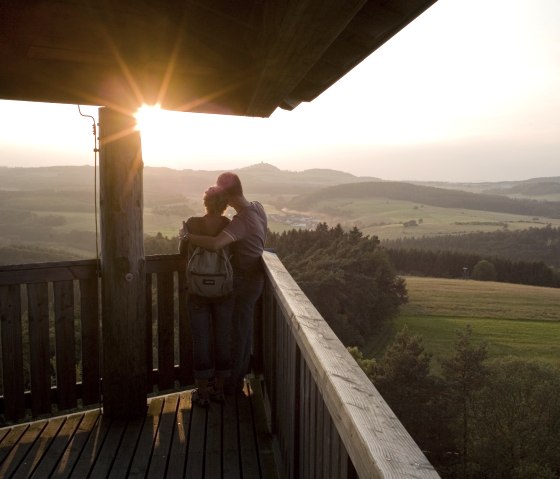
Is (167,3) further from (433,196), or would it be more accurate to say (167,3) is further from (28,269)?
(433,196)

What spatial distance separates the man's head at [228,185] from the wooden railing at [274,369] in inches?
22.3

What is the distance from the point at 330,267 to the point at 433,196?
120768mm

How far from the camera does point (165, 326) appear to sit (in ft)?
13.3

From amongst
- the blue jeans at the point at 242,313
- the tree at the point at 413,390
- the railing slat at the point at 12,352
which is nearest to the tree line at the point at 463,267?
the tree at the point at 413,390

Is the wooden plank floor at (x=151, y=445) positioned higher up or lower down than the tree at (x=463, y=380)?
higher up

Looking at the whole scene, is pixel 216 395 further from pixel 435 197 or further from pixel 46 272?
pixel 435 197

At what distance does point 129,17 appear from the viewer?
234cm

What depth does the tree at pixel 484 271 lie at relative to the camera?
8712 centimetres

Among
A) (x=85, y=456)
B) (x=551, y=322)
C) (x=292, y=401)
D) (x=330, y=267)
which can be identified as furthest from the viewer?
(x=551, y=322)

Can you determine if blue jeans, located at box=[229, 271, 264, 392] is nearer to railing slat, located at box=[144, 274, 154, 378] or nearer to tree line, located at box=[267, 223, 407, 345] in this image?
railing slat, located at box=[144, 274, 154, 378]

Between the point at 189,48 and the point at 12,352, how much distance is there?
2.41 meters

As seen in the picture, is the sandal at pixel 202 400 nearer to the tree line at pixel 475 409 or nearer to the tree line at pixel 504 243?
the tree line at pixel 475 409

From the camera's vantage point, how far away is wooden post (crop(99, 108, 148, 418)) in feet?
11.0

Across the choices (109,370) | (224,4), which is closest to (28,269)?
(109,370)
